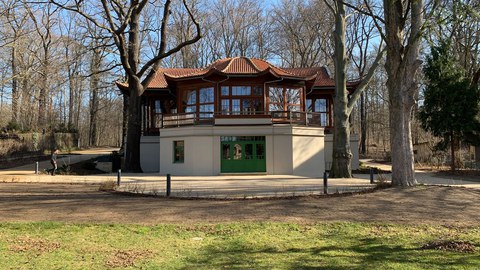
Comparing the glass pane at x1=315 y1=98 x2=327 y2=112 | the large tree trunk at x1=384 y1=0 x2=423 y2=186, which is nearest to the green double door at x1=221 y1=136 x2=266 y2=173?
the glass pane at x1=315 y1=98 x2=327 y2=112

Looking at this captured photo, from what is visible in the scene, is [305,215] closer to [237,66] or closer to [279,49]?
[237,66]

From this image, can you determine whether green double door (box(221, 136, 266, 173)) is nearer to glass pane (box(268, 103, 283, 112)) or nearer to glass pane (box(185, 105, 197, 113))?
glass pane (box(268, 103, 283, 112))

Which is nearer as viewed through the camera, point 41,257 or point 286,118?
point 41,257

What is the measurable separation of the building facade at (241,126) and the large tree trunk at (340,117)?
10.4 ft

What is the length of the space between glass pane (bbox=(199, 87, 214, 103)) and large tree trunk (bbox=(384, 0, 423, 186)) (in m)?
14.6

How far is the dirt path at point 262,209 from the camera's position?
9.41 m

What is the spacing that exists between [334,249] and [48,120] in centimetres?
5123

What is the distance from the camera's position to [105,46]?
23.2m

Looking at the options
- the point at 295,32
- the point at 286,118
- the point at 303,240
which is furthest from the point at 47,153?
the point at 303,240

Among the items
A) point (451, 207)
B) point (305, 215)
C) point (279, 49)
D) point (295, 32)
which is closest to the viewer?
point (305, 215)

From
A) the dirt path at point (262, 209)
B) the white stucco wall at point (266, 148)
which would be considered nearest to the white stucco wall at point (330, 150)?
the white stucco wall at point (266, 148)

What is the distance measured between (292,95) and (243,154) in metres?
5.97

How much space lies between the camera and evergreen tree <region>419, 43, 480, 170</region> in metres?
23.8

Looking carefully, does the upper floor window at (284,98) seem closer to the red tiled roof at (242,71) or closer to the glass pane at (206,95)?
the red tiled roof at (242,71)
